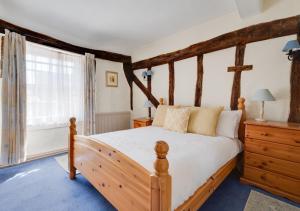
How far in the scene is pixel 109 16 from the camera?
262cm

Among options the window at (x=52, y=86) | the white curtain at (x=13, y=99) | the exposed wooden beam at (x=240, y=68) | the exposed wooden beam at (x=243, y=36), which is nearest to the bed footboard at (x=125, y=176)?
the white curtain at (x=13, y=99)

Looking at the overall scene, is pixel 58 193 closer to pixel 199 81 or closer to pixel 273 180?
pixel 273 180

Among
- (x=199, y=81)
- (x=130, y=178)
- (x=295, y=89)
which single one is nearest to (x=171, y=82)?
(x=199, y=81)

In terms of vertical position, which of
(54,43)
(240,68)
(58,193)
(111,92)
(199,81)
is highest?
(54,43)

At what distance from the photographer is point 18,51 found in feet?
8.80

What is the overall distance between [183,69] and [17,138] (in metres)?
3.29

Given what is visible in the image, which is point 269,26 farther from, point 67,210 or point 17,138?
point 17,138

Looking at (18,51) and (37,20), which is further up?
(37,20)

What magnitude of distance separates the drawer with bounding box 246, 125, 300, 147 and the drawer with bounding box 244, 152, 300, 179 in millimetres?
231

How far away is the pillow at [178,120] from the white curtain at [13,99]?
251 centimetres

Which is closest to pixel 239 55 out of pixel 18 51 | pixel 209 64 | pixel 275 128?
pixel 209 64

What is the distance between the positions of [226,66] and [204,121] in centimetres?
108

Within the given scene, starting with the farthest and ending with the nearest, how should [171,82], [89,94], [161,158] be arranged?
[89,94] < [171,82] < [161,158]

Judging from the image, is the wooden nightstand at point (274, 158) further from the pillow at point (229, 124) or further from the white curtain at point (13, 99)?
the white curtain at point (13, 99)
